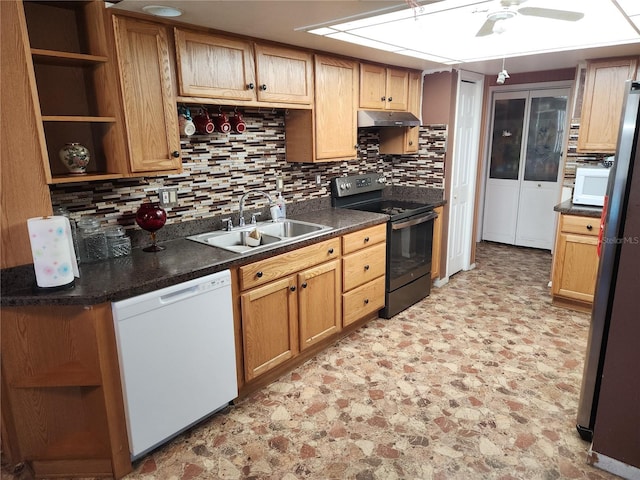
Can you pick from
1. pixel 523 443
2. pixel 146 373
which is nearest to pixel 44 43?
pixel 146 373

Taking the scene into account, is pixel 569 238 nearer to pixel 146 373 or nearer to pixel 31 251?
pixel 146 373

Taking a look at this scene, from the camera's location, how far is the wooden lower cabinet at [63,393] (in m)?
1.79

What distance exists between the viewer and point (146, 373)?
1.92 meters

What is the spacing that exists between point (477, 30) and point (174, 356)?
2.47 metres

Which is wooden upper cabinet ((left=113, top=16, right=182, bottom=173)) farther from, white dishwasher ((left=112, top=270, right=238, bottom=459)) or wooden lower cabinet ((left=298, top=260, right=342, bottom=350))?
wooden lower cabinet ((left=298, top=260, right=342, bottom=350))

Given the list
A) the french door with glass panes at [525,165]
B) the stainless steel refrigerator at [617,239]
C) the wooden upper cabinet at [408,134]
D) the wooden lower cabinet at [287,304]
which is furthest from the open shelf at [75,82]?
the french door with glass panes at [525,165]

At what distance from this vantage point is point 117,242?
2.26 meters

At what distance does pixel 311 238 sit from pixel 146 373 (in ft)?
4.02

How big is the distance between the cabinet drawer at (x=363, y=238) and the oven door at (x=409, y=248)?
0.09 metres

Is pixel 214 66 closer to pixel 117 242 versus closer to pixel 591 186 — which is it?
pixel 117 242

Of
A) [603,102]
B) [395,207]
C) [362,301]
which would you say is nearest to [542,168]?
[603,102]

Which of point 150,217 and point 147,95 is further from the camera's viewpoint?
point 150,217

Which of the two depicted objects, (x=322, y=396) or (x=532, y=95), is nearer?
(x=322, y=396)

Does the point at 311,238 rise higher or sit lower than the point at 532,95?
lower
